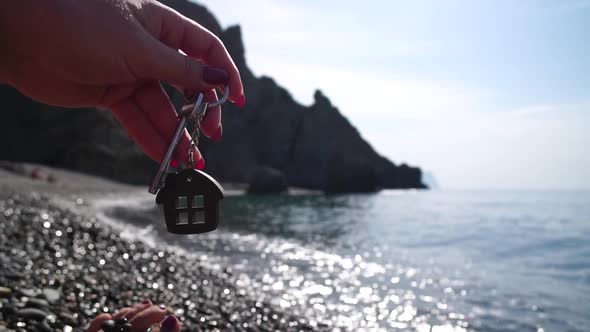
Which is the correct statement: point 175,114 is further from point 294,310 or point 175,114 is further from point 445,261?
point 445,261

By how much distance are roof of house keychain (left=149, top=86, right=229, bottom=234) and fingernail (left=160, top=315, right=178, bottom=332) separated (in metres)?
1.13

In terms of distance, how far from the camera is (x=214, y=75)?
7.41ft

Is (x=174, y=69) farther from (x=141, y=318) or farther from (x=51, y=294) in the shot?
(x=51, y=294)

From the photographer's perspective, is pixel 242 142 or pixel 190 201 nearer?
pixel 190 201

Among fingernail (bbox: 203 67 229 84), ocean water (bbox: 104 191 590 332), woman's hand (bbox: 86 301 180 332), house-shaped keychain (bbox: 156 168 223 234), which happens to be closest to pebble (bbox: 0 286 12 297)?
woman's hand (bbox: 86 301 180 332)

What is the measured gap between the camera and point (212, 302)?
738 centimetres

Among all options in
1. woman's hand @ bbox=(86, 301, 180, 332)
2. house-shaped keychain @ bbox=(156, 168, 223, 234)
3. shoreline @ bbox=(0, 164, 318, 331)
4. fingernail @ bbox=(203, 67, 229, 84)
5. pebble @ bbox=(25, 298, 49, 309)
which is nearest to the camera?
fingernail @ bbox=(203, 67, 229, 84)

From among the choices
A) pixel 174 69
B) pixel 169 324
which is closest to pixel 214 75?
pixel 174 69

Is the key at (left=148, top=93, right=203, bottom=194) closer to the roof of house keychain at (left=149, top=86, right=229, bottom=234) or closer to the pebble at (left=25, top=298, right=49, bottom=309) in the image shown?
the roof of house keychain at (left=149, top=86, right=229, bottom=234)

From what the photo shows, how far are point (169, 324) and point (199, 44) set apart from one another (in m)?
2.05

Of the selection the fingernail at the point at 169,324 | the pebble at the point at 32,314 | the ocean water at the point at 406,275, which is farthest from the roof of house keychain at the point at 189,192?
the ocean water at the point at 406,275

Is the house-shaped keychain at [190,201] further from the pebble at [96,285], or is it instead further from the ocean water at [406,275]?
the ocean water at [406,275]

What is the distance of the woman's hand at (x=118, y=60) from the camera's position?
1.90 m

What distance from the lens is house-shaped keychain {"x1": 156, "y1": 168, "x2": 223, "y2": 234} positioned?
235 centimetres
